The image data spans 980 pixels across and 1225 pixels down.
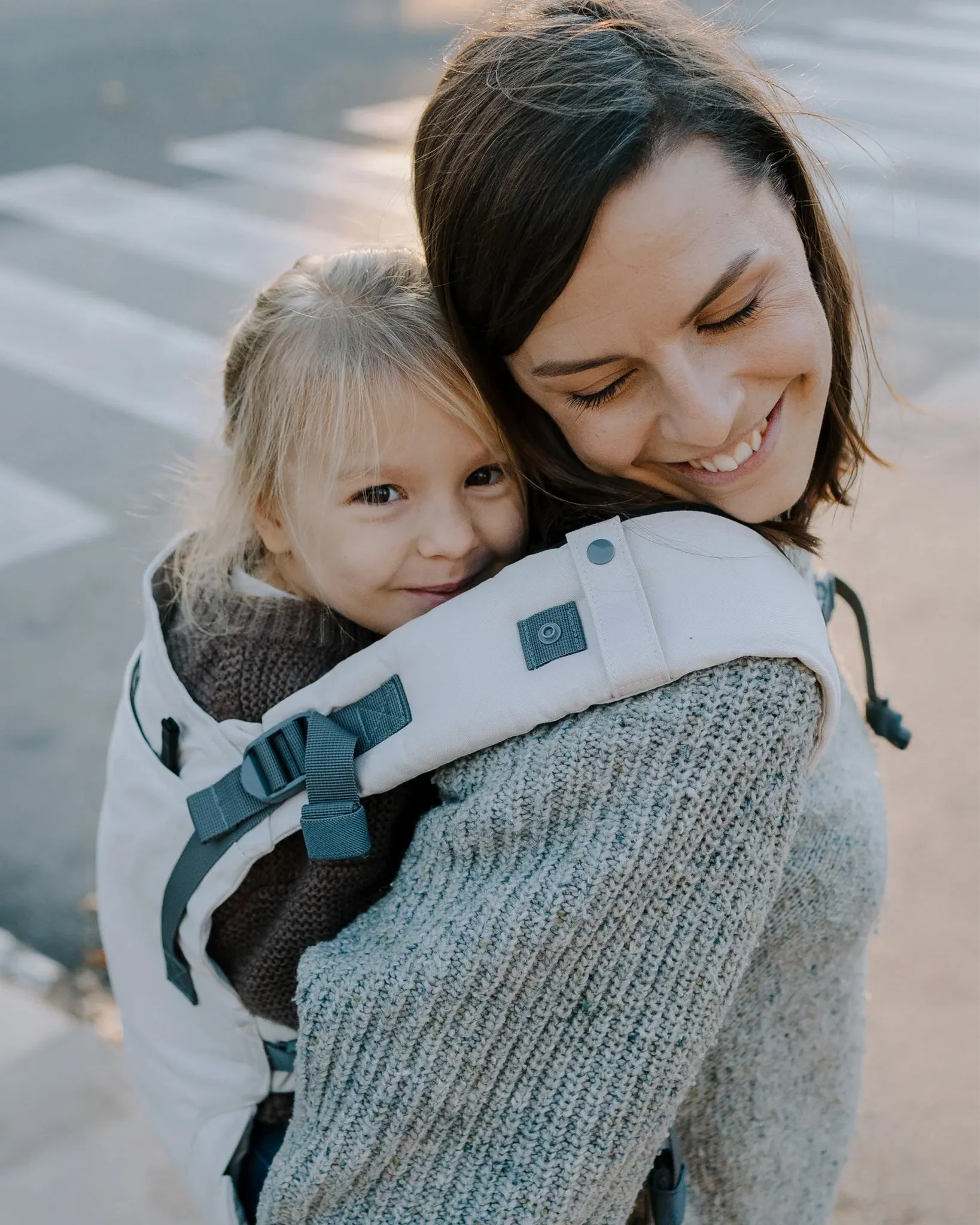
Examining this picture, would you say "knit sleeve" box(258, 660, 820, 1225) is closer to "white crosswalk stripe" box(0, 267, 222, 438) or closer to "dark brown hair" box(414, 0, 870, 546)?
"dark brown hair" box(414, 0, 870, 546)

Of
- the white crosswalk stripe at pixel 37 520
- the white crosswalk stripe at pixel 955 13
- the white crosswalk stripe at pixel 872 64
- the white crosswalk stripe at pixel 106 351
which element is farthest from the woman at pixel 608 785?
the white crosswalk stripe at pixel 955 13

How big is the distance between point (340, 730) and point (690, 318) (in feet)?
1.66

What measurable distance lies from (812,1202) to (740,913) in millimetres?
668

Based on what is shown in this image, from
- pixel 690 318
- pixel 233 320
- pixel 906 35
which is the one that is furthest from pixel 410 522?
pixel 906 35

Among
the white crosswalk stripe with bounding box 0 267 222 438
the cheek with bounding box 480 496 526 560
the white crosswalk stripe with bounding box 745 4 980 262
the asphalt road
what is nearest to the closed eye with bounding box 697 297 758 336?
the cheek with bounding box 480 496 526 560

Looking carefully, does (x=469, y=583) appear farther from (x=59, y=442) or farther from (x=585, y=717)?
(x=59, y=442)

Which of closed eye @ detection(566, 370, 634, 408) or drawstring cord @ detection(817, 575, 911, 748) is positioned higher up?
closed eye @ detection(566, 370, 634, 408)

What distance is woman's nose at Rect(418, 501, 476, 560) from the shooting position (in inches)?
57.6

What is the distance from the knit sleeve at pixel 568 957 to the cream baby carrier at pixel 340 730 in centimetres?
4

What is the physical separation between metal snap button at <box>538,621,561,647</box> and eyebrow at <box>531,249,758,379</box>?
0.26 metres

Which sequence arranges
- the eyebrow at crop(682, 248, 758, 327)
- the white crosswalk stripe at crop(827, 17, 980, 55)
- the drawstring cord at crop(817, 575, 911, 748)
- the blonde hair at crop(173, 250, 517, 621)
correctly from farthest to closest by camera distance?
the white crosswalk stripe at crop(827, 17, 980, 55) < the drawstring cord at crop(817, 575, 911, 748) < the blonde hair at crop(173, 250, 517, 621) < the eyebrow at crop(682, 248, 758, 327)

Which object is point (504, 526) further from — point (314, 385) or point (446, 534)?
point (314, 385)

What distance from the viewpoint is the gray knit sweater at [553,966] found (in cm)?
111

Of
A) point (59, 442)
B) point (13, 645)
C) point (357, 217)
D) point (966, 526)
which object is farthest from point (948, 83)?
point (13, 645)
